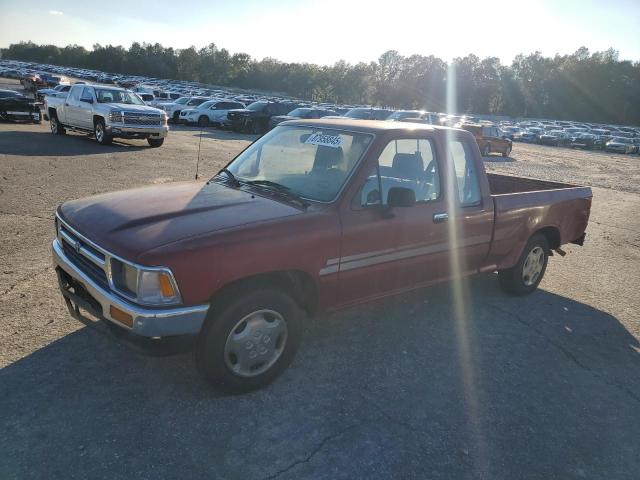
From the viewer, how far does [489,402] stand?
Answer: 3553mm

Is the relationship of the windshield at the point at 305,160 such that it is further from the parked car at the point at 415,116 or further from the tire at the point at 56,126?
the parked car at the point at 415,116

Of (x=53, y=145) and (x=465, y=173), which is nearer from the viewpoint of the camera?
(x=465, y=173)

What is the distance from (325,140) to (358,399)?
207 cm

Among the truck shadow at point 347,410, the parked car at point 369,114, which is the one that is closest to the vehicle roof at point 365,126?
the truck shadow at point 347,410

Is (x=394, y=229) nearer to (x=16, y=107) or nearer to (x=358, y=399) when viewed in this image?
(x=358, y=399)

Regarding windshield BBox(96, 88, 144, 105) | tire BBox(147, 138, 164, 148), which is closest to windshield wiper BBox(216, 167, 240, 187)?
tire BBox(147, 138, 164, 148)

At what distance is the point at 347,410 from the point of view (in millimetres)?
3312

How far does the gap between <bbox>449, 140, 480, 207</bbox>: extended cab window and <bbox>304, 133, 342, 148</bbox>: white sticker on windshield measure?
1128mm

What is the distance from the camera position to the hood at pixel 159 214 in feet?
9.82

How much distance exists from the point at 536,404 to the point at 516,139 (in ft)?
153

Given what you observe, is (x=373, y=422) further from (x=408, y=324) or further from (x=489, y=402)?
(x=408, y=324)

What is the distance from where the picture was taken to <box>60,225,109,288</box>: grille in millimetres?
3132

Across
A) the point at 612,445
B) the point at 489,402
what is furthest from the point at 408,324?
the point at 612,445

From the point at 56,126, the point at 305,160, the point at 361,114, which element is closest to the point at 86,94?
the point at 56,126
